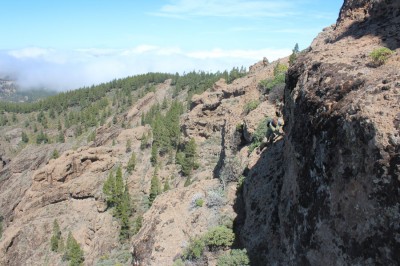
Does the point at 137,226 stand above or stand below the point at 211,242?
below

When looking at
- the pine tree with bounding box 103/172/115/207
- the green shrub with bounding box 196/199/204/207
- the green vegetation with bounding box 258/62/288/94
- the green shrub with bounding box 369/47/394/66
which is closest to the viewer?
the green shrub with bounding box 369/47/394/66

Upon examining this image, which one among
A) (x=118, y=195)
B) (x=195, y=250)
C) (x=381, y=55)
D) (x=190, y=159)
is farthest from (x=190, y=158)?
(x=381, y=55)

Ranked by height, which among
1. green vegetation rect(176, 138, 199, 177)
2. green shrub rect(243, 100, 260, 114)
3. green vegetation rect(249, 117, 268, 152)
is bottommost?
green vegetation rect(176, 138, 199, 177)

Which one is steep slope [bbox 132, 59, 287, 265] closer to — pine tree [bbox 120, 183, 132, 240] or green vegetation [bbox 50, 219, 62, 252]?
pine tree [bbox 120, 183, 132, 240]

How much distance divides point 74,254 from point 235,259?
43.7m

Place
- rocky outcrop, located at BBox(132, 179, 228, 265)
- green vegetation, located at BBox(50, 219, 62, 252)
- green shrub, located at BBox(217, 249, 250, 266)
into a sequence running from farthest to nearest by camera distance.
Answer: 1. green vegetation, located at BBox(50, 219, 62, 252)
2. rocky outcrop, located at BBox(132, 179, 228, 265)
3. green shrub, located at BBox(217, 249, 250, 266)

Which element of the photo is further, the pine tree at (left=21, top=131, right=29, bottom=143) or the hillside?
the pine tree at (left=21, top=131, right=29, bottom=143)

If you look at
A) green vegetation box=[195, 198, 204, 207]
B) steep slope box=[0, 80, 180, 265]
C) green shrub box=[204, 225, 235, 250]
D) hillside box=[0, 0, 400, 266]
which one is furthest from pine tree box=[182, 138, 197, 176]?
green shrub box=[204, 225, 235, 250]

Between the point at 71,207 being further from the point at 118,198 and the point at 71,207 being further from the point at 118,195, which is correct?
the point at 118,198

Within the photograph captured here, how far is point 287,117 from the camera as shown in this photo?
18.4 meters

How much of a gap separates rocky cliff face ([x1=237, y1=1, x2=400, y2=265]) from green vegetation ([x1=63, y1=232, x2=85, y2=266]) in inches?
1762

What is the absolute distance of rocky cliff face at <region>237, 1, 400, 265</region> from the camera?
32.9 feet

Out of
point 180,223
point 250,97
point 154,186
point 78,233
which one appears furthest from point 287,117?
point 78,233

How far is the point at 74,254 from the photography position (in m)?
56.4
